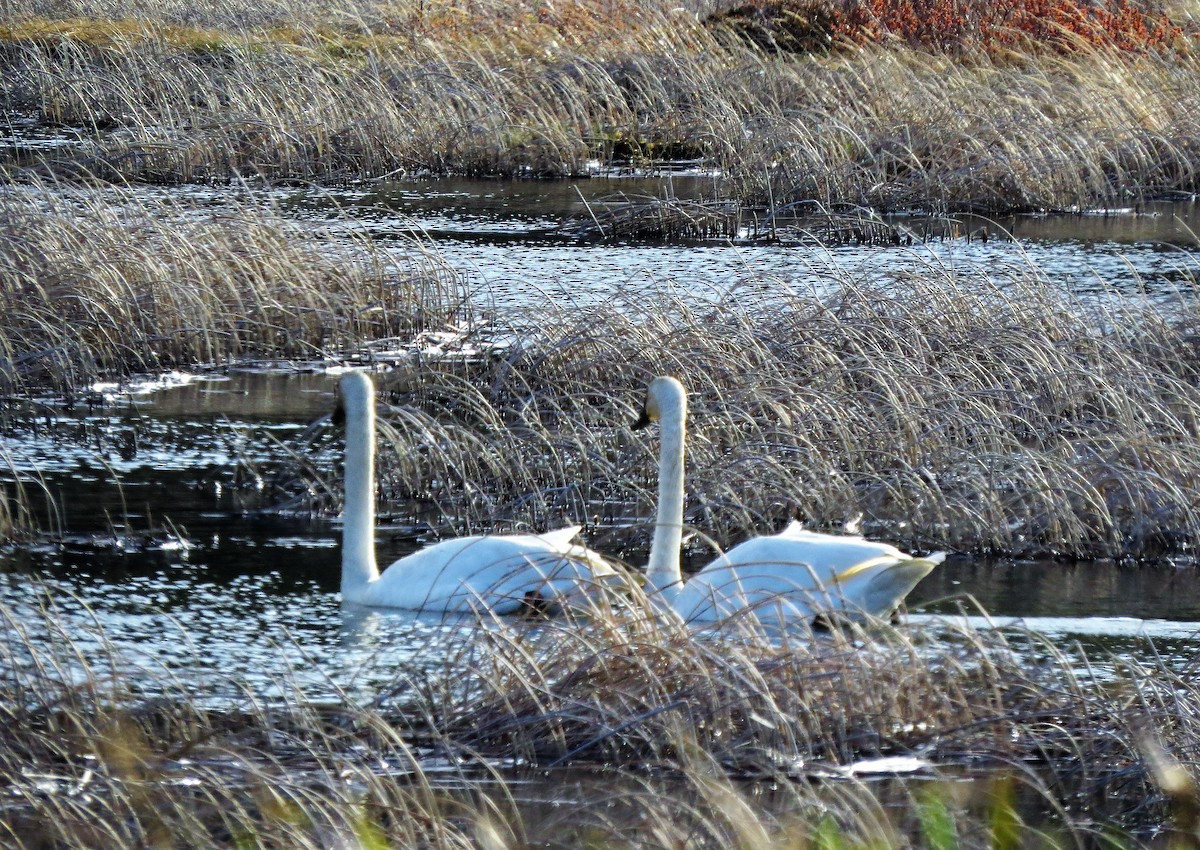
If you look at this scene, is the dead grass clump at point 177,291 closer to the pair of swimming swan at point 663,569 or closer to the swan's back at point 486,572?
the pair of swimming swan at point 663,569

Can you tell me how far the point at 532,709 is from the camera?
196 inches

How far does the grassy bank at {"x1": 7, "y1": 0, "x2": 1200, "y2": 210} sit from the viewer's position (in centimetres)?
1667

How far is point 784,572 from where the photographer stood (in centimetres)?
584

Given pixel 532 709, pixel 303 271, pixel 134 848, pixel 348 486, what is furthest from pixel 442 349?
pixel 134 848

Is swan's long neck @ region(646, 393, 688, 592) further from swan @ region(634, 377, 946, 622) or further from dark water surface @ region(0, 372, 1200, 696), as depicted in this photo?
dark water surface @ region(0, 372, 1200, 696)

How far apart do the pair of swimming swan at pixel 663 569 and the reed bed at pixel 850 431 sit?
1149mm

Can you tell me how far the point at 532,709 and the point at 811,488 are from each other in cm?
284

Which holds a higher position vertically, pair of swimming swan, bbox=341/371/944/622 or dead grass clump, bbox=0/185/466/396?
dead grass clump, bbox=0/185/466/396

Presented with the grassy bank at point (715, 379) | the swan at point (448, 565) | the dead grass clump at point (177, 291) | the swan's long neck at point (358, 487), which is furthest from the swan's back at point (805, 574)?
the dead grass clump at point (177, 291)

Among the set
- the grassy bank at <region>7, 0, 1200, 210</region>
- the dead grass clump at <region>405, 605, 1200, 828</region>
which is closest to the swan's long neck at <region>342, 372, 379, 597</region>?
the dead grass clump at <region>405, 605, 1200, 828</region>

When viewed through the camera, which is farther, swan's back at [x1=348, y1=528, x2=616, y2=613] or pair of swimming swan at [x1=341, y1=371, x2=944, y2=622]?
swan's back at [x1=348, y1=528, x2=616, y2=613]

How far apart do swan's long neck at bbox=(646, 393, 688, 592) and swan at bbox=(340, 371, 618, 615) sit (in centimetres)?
15

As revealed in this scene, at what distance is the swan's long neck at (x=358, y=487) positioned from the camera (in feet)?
21.2

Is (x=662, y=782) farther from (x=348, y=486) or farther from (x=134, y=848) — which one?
(x=348, y=486)
